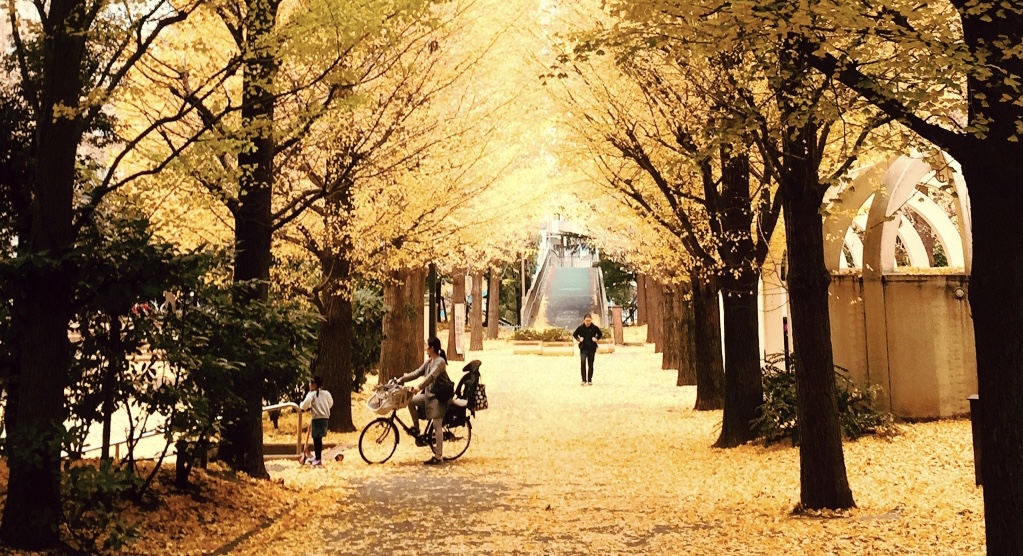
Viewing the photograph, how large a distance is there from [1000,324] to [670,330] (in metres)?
23.9

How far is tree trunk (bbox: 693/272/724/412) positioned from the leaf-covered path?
6.13 feet

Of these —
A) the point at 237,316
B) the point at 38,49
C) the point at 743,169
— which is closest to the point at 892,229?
the point at 743,169

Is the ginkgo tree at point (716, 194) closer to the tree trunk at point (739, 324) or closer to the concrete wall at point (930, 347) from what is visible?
the tree trunk at point (739, 324)

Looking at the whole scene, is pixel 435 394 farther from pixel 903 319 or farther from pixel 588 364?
pixel 588 364

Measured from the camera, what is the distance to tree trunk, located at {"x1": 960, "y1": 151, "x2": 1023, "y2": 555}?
4.95 metres

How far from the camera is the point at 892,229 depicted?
44.3 ft

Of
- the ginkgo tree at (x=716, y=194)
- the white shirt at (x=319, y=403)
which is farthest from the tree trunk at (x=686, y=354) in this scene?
the white shirt at (x=319, y=403)

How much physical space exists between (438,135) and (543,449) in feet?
17.8

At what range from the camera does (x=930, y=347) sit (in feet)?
43.3

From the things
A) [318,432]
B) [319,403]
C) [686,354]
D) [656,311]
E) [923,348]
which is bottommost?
[318,432]

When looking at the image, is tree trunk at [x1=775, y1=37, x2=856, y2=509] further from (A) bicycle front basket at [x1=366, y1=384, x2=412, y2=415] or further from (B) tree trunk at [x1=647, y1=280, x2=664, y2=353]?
(B) tree trunk at [x1=647, y1=280, x2=664, y2=353]

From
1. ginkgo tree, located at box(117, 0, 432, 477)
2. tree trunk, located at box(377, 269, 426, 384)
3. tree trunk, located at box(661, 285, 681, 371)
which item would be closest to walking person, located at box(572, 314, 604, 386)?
tree trunk, located at box(661, 285, 681, 371)

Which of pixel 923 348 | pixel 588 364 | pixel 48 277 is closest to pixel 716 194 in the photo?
pixel 923 348

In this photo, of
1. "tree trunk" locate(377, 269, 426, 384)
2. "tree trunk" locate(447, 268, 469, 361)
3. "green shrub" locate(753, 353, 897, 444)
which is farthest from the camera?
"tree trunk" locate(447, 268, 469, 361)
